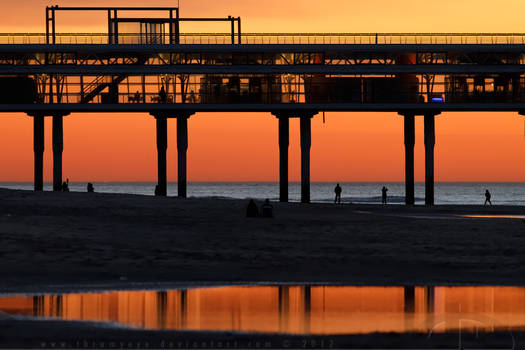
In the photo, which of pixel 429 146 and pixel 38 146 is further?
pixel 38 146

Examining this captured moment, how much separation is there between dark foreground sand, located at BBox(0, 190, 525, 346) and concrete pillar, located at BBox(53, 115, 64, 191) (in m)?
30.4

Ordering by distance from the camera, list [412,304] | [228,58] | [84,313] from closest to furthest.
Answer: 1. [84,313]
2. [412,304]
3. [228,58]

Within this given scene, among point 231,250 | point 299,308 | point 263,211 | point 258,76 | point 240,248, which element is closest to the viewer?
point 299,308

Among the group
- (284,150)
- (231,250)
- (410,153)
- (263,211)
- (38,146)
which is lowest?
(231,250)

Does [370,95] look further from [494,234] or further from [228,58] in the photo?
[494,234]

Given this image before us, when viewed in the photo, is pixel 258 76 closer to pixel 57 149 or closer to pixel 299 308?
pixel 57 149

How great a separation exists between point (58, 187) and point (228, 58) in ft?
54.1

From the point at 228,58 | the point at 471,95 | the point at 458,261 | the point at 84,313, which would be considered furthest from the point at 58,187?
the point at 84,313

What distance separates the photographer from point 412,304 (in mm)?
20531

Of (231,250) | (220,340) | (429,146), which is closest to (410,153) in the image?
(429,146)

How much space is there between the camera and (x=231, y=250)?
31.0m

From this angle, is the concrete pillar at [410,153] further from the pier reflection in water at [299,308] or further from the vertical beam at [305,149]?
the pier reflection in water at [299,308]

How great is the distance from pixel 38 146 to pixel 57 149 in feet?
13.5

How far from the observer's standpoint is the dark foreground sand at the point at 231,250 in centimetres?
2503
